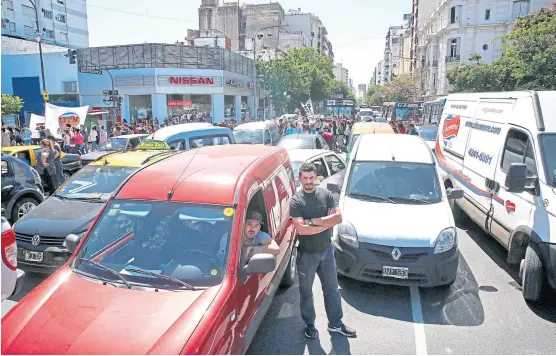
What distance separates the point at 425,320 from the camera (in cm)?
483

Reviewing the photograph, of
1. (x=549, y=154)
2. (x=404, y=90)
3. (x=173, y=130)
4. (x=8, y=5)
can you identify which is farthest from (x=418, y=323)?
(x=8, y=5)

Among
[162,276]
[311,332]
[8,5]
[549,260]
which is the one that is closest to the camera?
[162,276]

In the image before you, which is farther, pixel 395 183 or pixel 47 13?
pixel 47 13

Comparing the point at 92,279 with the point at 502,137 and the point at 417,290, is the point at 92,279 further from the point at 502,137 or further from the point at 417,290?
the point at 502,137

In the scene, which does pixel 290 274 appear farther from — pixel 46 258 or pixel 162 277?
pixel 46 258

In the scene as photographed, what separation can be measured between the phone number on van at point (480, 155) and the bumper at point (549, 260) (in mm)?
2326

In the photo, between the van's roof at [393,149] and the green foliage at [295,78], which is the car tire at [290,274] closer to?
the van's roof at [393,149]

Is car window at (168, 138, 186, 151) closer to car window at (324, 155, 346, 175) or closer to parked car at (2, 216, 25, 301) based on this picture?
car window at (324, 155, 346, 175)

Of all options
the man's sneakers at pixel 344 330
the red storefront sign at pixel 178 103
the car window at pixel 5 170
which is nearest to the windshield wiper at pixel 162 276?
the man's sneakers at pixel 344 330

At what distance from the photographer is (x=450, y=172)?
362 inches

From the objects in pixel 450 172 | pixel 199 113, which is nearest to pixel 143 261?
pixel 450 172

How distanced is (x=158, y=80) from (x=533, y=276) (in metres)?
32.5

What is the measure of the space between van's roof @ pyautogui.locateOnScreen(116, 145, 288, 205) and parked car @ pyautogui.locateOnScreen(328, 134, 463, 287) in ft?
5.24

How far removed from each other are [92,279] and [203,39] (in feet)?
188
